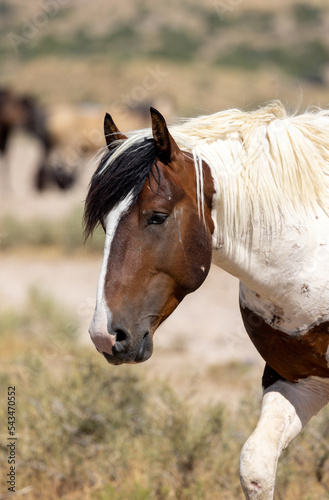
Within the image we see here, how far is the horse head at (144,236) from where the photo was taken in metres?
2.42

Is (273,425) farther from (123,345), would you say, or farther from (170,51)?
(170,51)

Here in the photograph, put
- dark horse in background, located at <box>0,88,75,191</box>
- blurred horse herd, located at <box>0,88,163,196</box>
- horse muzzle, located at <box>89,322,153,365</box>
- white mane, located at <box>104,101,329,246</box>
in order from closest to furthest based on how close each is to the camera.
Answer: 1. horse muzzle, located at <box>89,322,153,365</box>
2. white mane, located at <box>104,101,329,246</box>
3. blurred horse herd, located at <box>0,88,163,196</box>
4. dark horse in background, located at <box>0,88,75,191</box>

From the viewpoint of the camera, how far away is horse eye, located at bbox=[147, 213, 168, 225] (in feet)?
8.15

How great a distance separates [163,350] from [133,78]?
40160 millimetres

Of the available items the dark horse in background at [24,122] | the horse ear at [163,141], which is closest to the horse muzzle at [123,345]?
the horse ear at [163,141]

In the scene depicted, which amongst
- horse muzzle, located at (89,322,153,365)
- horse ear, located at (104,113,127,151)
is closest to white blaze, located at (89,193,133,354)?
horse muzzle, located at (89,322,153,365)

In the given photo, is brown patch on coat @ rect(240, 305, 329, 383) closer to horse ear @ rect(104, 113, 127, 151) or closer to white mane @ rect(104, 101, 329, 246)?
white mane @ rect(104, 101, 329, 246)

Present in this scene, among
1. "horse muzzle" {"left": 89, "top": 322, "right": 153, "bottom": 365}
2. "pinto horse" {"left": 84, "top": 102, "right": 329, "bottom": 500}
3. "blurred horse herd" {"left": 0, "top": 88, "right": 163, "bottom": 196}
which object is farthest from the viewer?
"blurred horse herd" {"left": 0, "top": 88, "right": 163, "bottom": 196}

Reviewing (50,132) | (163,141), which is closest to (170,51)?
(50,132)

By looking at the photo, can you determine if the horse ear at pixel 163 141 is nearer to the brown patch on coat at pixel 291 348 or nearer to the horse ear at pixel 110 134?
the horse ear at pixel 110 134

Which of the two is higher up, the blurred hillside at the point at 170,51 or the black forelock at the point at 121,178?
the black forelock at the point at 121,178

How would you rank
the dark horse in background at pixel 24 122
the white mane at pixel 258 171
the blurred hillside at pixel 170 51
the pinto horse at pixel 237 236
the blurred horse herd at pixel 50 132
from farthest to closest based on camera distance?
1. the blurred hillside at pixel 170 51
2. the dark horse in background at pixel 24 122
3. the blurred horse herd at pixel 50 132
4. the white mane at pixel 258 171
5. the pinto horse at pixel 237 236

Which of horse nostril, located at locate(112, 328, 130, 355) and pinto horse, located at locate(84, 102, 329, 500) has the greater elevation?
pinto horse, located at locate(84, 102, 329, 500)

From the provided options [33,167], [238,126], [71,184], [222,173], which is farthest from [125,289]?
[33,167]
